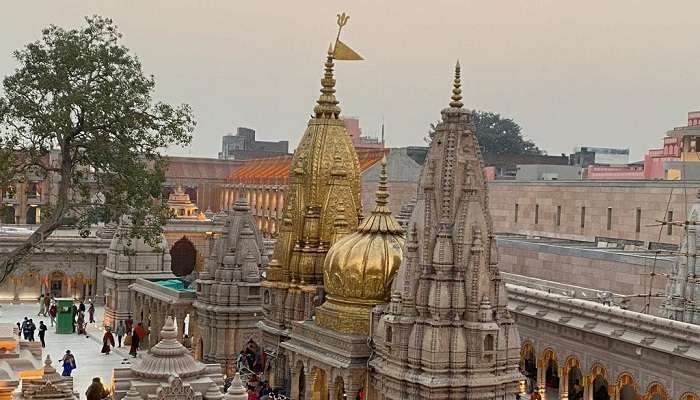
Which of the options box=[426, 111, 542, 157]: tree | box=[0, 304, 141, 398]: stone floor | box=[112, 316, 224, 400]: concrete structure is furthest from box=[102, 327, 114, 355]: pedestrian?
box=[426, 111, 542, 157]: tree

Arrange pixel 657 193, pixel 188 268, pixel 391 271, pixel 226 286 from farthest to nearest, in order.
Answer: pixel 188 268 < pixel 226 286 < pixel 657 193 < pixel 391 271

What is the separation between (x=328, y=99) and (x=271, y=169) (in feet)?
157

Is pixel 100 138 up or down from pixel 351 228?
up

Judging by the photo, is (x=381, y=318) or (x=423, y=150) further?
(x=423, y=150)

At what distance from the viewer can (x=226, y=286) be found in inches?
1205

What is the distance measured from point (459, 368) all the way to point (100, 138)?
328 inches

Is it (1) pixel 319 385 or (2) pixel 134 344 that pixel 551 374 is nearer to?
(1) pixel 319 385

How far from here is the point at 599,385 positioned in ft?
77.7

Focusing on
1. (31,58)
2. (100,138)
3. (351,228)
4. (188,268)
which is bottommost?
(188,268)

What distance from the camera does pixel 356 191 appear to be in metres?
26.9

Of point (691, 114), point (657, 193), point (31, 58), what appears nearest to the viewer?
point (31, 58)

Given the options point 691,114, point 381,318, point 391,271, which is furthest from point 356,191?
point 691,114

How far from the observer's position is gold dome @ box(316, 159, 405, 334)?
71.8ft

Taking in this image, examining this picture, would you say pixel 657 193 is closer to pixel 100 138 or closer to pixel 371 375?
pixel 371 375
